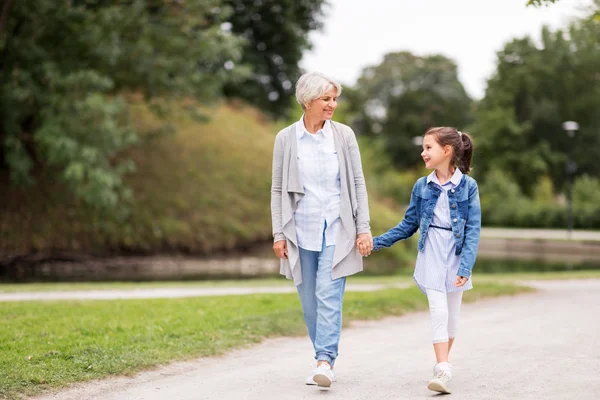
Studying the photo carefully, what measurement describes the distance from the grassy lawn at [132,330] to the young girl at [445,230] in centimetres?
229

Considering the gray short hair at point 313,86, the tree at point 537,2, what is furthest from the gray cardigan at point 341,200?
the tree at point 537,2

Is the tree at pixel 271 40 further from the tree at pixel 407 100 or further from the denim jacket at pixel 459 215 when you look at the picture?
the tree at pixel 407 100

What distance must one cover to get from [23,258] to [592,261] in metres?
18.4

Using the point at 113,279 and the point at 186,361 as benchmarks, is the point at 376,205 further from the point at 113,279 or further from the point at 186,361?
the point at 186,361

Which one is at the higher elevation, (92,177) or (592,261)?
(92,177)

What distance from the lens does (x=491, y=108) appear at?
56.3m

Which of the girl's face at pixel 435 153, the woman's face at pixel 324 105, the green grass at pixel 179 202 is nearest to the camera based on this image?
the woman's face at pixel 324 105

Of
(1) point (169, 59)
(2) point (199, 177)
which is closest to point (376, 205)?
(2) point (199, 177)

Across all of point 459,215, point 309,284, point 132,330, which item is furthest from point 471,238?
point 132,330

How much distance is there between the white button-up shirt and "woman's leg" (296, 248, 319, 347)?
0.34 ft

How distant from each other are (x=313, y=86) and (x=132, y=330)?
3593 millimetres

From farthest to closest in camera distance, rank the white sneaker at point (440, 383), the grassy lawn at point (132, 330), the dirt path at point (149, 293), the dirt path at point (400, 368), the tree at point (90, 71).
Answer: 1. the tree at point (90, 71)
2. the dirt path at point (149, 293)
3. the grassy lawn at point (132, 330)
4. the dirt path at point (400, 368)
5. the white sneaker at point (440, 383)

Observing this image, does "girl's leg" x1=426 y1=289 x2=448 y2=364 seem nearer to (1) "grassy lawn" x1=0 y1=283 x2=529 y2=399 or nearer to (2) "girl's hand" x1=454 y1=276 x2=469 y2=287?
(2) "girl's hand" x1=454 y1=276 x2=469 y2=287

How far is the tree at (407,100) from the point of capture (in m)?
71.2
